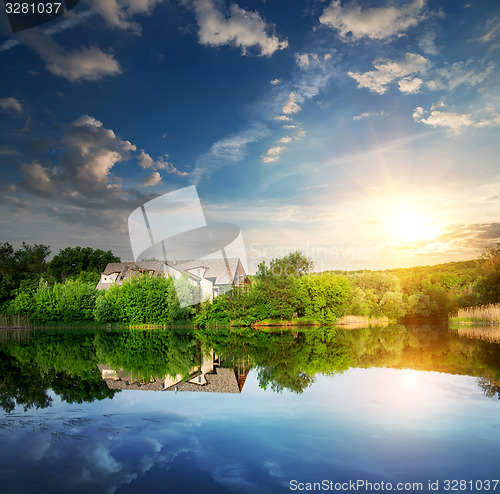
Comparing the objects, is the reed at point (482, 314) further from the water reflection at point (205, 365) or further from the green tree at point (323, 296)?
the water reflection at point (205, 365)

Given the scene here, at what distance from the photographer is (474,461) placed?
483cm

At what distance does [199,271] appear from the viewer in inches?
1665

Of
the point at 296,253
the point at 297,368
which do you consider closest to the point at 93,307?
the point at 296,253

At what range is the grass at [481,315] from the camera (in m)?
29.7

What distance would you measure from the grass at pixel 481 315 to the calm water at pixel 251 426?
21.0 metres

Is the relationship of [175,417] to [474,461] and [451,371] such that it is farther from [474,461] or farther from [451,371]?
[451,371]

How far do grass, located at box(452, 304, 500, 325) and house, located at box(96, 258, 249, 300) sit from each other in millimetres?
20543

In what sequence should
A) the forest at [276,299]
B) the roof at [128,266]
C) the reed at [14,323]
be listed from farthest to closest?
the roof at [128,266]
the reed at [14,323]
the forest at [276,299]

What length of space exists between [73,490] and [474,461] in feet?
15.7

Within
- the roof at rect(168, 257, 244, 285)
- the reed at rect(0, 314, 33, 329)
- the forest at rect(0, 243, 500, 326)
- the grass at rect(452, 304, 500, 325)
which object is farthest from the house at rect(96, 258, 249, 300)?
the grass at rect(452, 304, 500, 325)

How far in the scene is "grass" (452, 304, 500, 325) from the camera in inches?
1170

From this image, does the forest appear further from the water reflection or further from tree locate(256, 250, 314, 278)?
the water reflection

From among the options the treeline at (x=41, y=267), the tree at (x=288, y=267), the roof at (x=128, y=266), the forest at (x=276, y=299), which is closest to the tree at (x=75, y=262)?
the treeline at (x=41, y=267)

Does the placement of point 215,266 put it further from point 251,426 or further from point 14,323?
point 251,426
